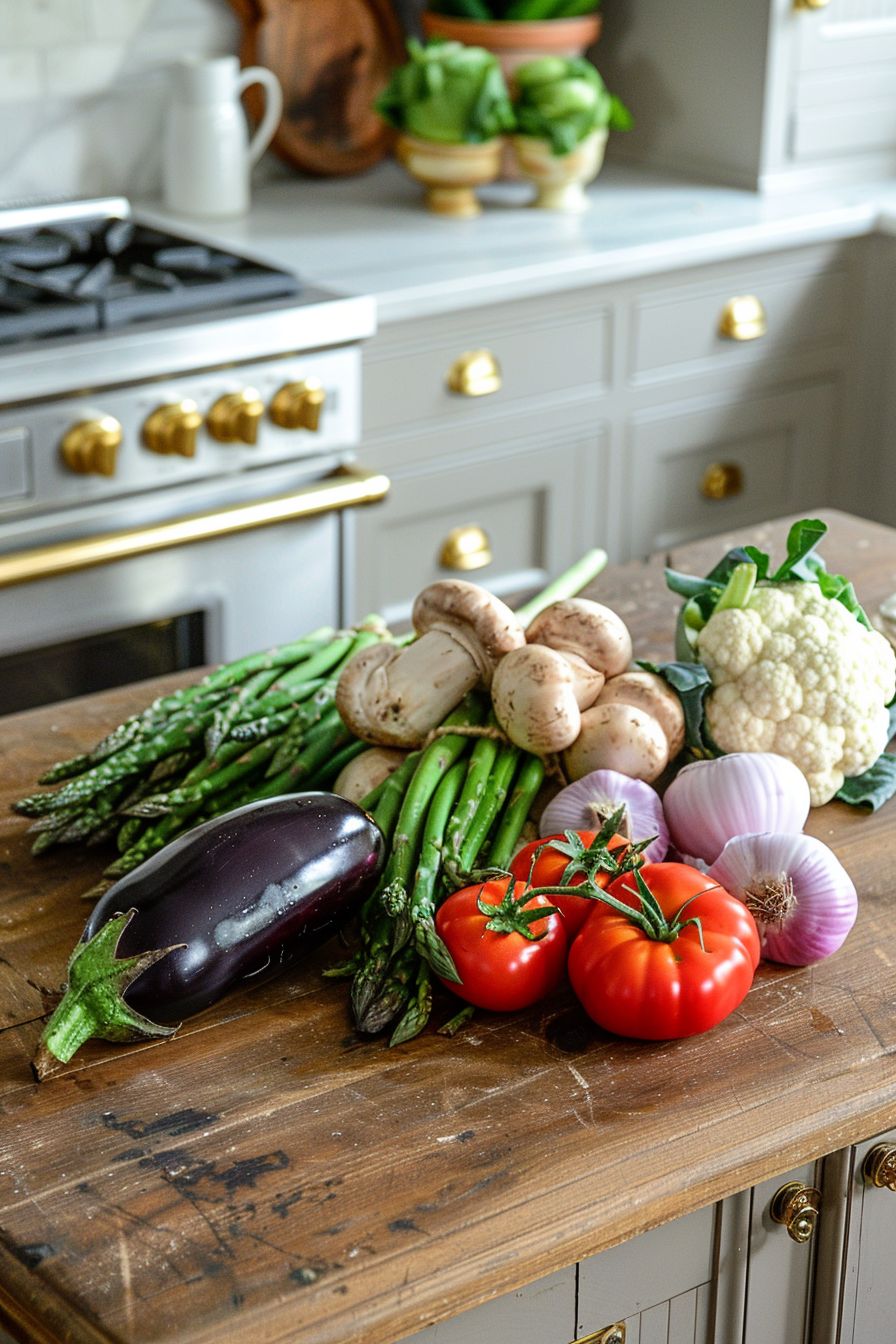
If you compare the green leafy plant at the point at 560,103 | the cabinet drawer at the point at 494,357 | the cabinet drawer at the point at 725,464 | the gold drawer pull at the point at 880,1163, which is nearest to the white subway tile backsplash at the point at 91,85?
the green leafy plant at the point at 560,103

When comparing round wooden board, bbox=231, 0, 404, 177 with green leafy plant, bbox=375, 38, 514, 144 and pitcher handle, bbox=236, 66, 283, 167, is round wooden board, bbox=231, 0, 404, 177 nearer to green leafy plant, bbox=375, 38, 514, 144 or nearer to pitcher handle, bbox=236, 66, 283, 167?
pitcher handle, bbox=236, 66, 283, 167

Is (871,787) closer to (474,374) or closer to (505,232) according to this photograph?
(474,374)

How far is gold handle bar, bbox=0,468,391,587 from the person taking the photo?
2.06 metres

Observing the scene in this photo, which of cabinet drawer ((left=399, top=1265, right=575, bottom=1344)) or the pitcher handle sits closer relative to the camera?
cabinet drawer ((left=399, top=1265, right=575, bottom=1344))

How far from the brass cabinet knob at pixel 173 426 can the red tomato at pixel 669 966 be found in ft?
4.04

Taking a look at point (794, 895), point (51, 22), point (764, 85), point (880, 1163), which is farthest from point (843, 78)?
point (880, 1163)

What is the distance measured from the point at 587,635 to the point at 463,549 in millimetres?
1376

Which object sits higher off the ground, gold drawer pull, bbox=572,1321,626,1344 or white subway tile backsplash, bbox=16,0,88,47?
white subway tile backsplash, bbox=16,0,88,47

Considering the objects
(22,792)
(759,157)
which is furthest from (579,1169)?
(759,157)

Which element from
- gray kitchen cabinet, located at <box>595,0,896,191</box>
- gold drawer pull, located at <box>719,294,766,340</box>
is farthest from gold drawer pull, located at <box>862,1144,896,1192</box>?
gray kitchen cabinet, located at <box>595,0,896,191</box>

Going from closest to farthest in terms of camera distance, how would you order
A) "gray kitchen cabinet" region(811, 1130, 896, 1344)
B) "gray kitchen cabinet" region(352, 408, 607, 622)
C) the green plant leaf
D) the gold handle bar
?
"gray kitchen cabinet" region(811, 1130, 896, 1344) → the green plant leaf → the gold handle bar → "gray kitchen cabinet" region(352, 408, 607, 622)

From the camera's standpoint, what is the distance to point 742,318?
9.23ft

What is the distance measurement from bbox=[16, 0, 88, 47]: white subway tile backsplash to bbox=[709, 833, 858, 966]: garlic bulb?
2.09 meters

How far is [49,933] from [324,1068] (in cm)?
25
